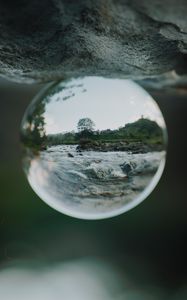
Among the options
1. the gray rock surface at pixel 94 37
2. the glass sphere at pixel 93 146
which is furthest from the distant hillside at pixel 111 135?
the gray rock surface at pixel 94 37

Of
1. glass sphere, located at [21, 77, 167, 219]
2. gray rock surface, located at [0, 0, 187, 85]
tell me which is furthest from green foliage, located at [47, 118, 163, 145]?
gray rock surface, located at [0, 0, 187, 85]

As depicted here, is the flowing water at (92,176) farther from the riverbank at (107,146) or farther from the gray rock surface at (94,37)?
the gray rock surface at (94,37)

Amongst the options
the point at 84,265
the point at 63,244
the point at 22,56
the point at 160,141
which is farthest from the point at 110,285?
the point at 22,56

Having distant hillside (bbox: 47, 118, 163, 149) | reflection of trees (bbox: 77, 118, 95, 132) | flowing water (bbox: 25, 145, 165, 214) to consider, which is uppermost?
reflection of trees (bbox: 77, 118, 95, 132)

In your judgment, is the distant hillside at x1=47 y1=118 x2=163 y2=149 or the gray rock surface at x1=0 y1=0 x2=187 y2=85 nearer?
the gray rock surface at x1=0 y1=0 x2=187 y2=85

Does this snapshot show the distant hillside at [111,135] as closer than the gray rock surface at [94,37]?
No

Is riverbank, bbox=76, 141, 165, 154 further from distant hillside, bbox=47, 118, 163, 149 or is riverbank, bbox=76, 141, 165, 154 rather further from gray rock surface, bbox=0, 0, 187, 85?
gray rock surface, bbox=0, 0, 187, 85
